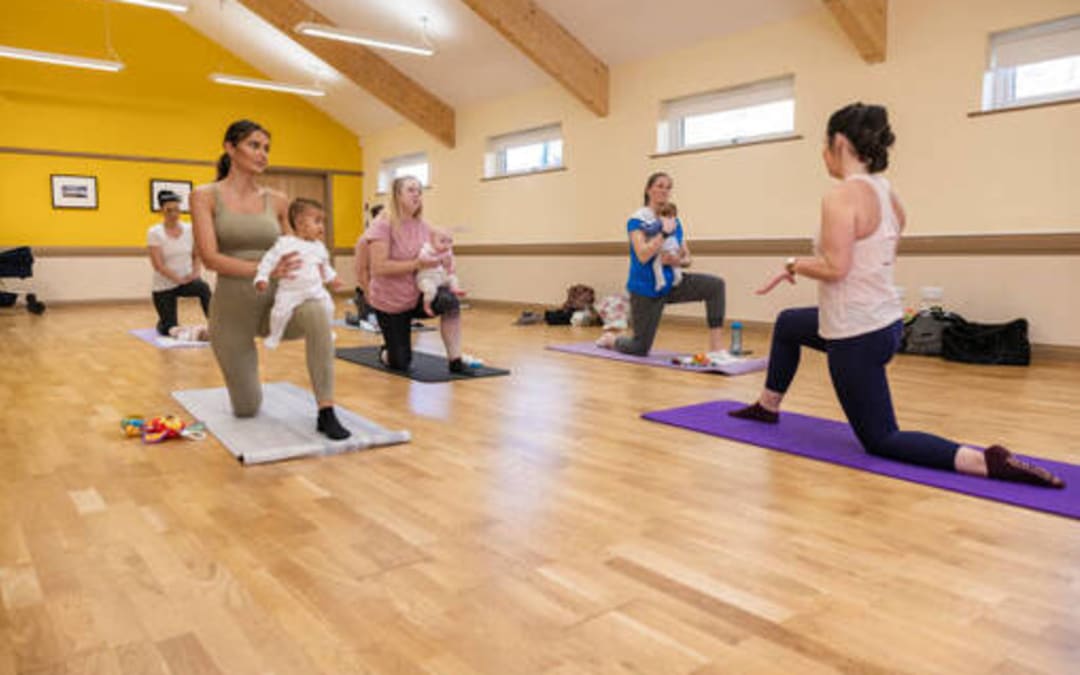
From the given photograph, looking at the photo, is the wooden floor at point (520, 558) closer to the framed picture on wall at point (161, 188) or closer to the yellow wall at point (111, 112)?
the yellow wall at point (111, 112)

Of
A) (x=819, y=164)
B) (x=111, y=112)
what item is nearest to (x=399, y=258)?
(x=819, y=164)

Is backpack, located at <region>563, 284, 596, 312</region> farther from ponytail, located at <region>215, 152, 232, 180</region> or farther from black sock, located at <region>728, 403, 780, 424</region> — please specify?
ponytail, located at <region>215, 152, 232, 180</region>

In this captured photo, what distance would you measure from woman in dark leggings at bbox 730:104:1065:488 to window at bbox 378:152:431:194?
27.4 ft

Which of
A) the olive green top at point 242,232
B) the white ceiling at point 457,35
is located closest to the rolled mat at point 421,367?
the olive green top at point 242,232

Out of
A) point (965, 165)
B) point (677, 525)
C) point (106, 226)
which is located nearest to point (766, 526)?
point (677, 525)

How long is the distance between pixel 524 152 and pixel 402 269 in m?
5.26

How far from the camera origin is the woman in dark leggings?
2246 millimetres

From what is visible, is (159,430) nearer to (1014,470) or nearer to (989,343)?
(1014,470)

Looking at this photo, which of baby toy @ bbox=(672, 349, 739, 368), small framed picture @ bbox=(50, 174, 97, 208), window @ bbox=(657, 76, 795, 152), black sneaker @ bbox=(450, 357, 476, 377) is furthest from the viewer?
small framed picture @ bbox=(50, 174, 97, 208)

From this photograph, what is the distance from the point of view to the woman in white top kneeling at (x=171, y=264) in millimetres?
5488

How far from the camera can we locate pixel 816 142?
5648 mm

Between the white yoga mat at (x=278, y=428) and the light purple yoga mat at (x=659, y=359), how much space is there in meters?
1.95

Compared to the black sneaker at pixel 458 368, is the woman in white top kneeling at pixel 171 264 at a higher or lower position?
higher

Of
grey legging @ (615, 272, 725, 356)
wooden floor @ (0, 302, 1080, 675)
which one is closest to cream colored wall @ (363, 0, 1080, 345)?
grey legging @ (615, 272, 725, 356)
